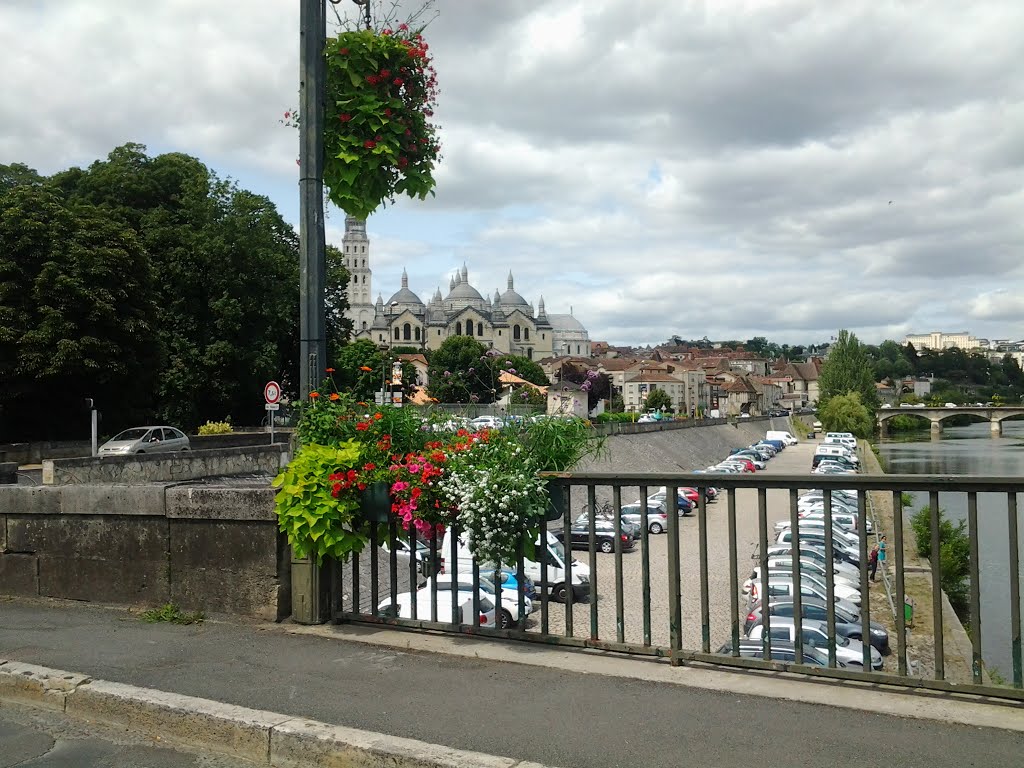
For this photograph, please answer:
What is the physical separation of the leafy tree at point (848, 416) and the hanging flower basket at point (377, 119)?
4318 inches

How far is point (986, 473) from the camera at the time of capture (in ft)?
74.3

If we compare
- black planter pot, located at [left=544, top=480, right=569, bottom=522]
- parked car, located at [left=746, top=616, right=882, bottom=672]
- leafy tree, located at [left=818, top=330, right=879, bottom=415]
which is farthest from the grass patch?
leafy tree, located at [left=818, top=330, right=879, bottom=415]

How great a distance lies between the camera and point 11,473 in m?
10.9

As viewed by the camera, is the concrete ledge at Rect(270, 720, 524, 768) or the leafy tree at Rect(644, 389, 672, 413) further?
the leafy tree at Rect(644, 389, 672, 413)

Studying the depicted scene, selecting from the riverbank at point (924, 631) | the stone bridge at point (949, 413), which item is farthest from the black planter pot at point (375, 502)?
the stone bridge at point (949, 413)

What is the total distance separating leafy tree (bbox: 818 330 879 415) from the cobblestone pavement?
121191mm

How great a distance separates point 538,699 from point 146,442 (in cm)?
2645

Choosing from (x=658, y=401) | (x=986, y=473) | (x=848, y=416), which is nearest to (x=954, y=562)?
(x=986, y=473)

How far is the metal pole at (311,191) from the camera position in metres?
6.94

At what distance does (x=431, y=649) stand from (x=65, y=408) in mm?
32975

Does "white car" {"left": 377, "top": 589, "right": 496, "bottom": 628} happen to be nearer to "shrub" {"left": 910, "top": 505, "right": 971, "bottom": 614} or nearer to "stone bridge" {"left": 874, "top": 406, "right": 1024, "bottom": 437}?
"shrub" {"left": 910, "top": 505, "right": 971, "bottom": 614}

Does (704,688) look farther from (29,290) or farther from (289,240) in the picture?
(289,240)

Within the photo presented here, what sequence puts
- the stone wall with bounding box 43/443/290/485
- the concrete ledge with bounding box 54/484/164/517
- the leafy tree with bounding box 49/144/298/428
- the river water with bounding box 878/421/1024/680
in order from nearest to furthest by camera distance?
1. the concrete ledge with bounding box 54/484/164/517
2. the stone wall with bounding box 43/443/290/485
3. the river water with bounding box 878/421/1024/680
4. the leafy tree with bounding box 49/144/298/428

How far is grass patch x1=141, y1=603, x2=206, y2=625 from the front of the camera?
23.3 feet
